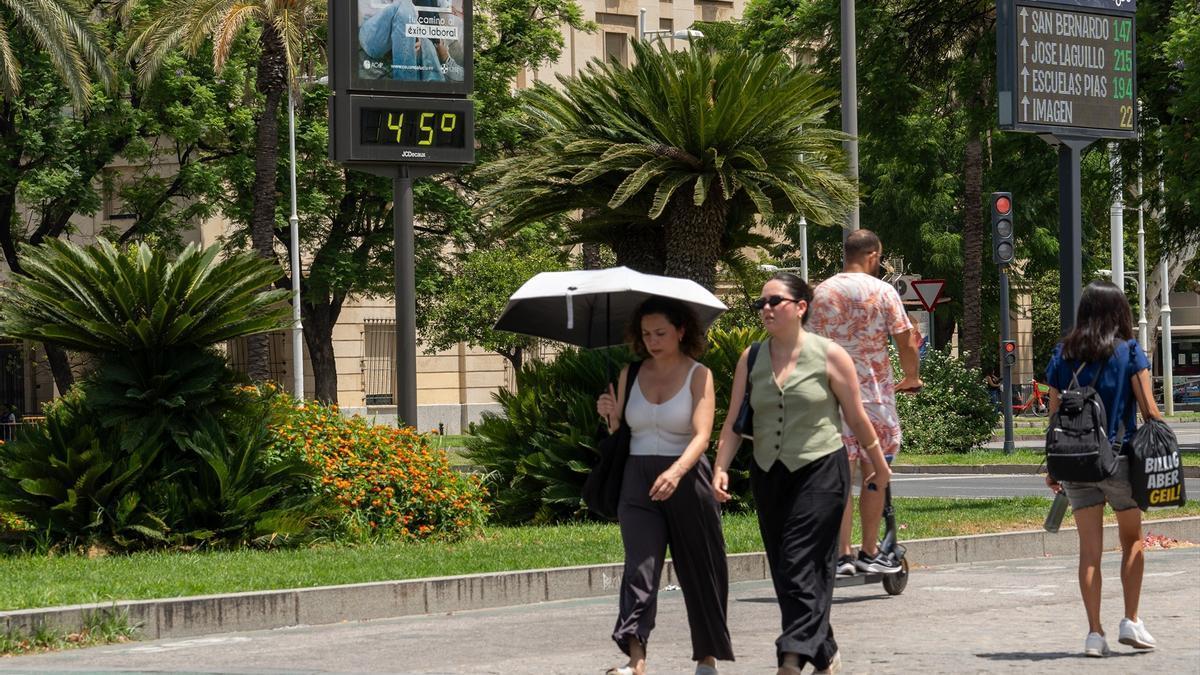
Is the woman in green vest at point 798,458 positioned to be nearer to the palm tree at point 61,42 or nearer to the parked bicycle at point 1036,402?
the palm tree at point 61,42

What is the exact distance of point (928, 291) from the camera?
31.1m

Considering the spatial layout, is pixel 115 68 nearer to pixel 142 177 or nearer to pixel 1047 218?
pixel 142 177

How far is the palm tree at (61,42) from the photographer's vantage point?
34594mm

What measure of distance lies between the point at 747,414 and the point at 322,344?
124 feet

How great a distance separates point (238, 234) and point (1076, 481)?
37171 mm

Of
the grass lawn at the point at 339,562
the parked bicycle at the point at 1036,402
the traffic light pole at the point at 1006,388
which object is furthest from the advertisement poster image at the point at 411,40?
the parked bicycle at the point at 1036,402

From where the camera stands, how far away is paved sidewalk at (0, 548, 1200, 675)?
27.9 ft

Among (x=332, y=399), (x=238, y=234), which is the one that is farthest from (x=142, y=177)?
(x=332, y=399)

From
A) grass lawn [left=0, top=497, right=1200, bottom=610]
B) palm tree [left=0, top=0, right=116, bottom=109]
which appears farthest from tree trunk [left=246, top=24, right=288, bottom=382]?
grass lawn [left=0, top=497, right=1200, bottom=610]

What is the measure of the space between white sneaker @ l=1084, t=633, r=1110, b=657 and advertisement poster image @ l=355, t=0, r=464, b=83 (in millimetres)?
9549

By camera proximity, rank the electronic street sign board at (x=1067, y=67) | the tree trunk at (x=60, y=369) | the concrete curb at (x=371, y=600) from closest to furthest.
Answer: the concrete curb at (x=371, y=600) < the electronic street sign board at (x=1067, y=67) < the tree trunk at (x=60, y=369)


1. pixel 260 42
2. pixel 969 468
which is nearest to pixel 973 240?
pixel 969 468

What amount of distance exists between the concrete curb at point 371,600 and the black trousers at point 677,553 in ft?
11.4

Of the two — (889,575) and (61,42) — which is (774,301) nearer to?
(889,575)
